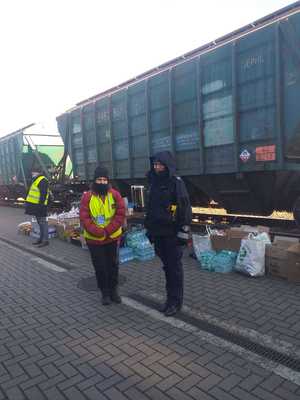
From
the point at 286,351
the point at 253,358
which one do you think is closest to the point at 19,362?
the point at 253,358

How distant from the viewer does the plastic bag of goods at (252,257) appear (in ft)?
15.7

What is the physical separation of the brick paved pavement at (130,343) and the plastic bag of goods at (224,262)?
0.66 ft

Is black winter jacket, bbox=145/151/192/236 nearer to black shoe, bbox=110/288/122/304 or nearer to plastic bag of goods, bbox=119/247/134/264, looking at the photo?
black shoe, bbox=110/288/122/304

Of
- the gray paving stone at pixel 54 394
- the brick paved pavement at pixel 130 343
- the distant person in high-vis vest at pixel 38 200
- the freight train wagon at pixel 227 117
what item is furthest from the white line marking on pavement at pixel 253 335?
the distant person in high-vis vest at pixel 38 200

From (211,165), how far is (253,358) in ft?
15.0

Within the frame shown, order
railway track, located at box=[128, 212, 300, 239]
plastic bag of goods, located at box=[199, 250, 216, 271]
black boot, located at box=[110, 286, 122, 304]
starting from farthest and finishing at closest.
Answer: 1. railway track, located at box=[128, 212, 300, 239]
2. plastic bag of goods, located at box=[199, 250, 216, 271]
3. black boot, located at box=[110, 286, 122, 304]

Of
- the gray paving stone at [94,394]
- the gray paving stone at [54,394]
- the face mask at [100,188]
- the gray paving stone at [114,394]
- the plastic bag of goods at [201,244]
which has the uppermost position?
the face mask at [100,188]

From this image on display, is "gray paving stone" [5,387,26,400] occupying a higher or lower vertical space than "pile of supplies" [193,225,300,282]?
lower

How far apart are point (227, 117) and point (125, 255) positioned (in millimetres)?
3150

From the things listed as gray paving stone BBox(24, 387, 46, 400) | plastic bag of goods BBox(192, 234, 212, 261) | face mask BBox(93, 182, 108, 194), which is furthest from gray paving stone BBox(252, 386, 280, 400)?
plastic bag of goods BBox(192, 234, 212, 261)

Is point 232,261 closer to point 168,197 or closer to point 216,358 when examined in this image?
point 168,197

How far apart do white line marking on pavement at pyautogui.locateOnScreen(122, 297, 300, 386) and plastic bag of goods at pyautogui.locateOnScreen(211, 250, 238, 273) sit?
1500 millimetres

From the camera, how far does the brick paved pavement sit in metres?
2.60

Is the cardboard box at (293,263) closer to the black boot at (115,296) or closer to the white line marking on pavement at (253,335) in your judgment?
the white line marking on pavement at (253,335)
